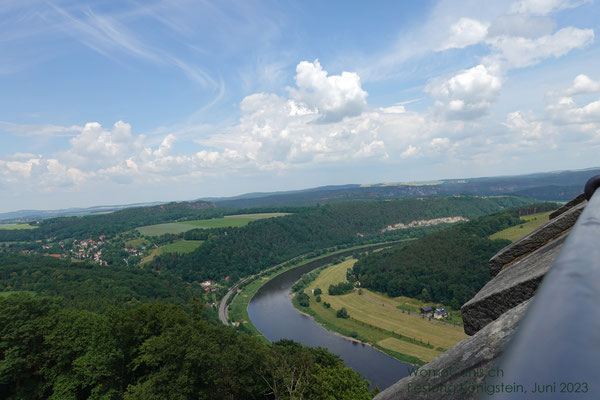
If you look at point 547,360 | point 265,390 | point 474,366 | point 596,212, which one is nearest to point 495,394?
point 547,360

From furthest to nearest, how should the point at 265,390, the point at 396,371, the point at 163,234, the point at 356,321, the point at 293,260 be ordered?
1. the point at 163,234
2. the point at 293,260
3. the point at 356,321
4. the point at 396,371
5. the point at 265,390

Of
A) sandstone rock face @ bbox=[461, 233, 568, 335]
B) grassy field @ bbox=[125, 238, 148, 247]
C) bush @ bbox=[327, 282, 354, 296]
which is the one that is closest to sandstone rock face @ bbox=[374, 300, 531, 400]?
sandstone rock face @ bbox=[461, 233, 568, 335]

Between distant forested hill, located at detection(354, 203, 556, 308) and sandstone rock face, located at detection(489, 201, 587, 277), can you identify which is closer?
sandstone rock face, located at detection(489, 201, 587, 277)

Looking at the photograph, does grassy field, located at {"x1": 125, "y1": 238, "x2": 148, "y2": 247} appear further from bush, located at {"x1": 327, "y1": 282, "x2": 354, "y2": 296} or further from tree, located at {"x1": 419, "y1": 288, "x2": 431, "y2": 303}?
tree, located at {"x1": 419, "y1": 288, "x2": 431, "y2": 303}

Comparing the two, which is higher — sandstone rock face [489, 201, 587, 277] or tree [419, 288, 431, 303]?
sandstone rock face [489, 201, 587, 277]

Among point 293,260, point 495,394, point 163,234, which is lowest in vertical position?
point 293,260

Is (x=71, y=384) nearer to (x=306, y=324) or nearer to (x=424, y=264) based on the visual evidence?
(x=306, y=324)
